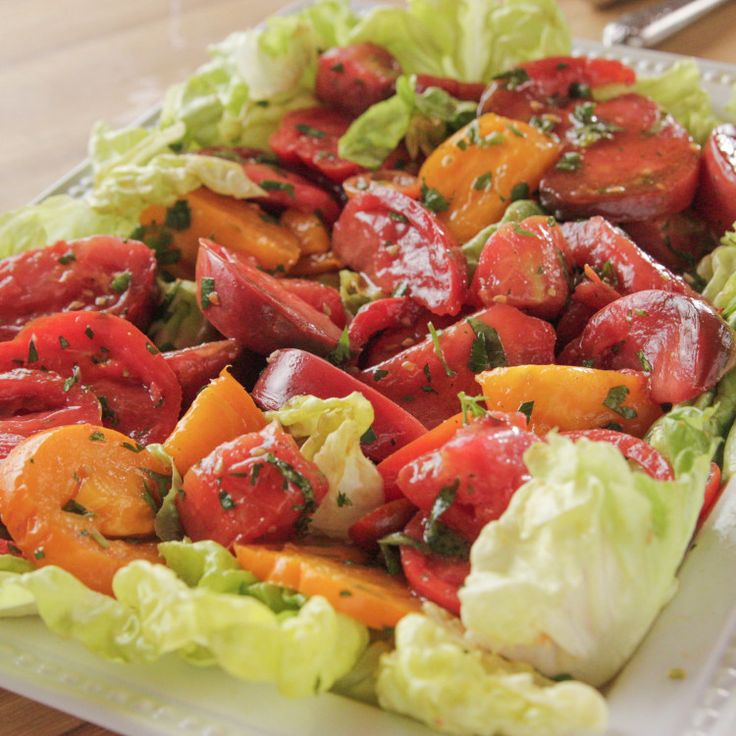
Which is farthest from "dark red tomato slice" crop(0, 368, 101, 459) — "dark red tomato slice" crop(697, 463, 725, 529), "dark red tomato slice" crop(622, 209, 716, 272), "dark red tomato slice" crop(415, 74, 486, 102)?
"dark red tomato slice" crop(415, 74, 486, 102)

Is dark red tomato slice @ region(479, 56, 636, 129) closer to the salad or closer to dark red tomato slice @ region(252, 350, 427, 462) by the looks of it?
the salad

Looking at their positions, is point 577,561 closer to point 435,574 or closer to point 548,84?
point 435,574

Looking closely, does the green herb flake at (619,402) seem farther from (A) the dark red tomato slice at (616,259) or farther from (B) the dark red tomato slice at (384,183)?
(B) the dark red tomato slice at (384,183)

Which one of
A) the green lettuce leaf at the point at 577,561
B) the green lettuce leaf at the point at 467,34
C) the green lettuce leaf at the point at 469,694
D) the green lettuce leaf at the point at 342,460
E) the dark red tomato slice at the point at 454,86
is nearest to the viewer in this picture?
the green lettuce leaf at the point at 469,694

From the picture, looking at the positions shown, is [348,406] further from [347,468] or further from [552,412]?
[552,412]

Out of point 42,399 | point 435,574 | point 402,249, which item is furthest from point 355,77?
point 435,574

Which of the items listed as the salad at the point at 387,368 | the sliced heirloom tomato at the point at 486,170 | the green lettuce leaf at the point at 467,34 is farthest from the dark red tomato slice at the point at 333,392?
the green lettuce leaf at the point at 467,34

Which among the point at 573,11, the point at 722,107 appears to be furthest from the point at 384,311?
the point at 573,11

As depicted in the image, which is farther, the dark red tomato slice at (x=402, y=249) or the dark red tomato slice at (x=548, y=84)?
the dark red tomato slice at (x=548, y=84)
